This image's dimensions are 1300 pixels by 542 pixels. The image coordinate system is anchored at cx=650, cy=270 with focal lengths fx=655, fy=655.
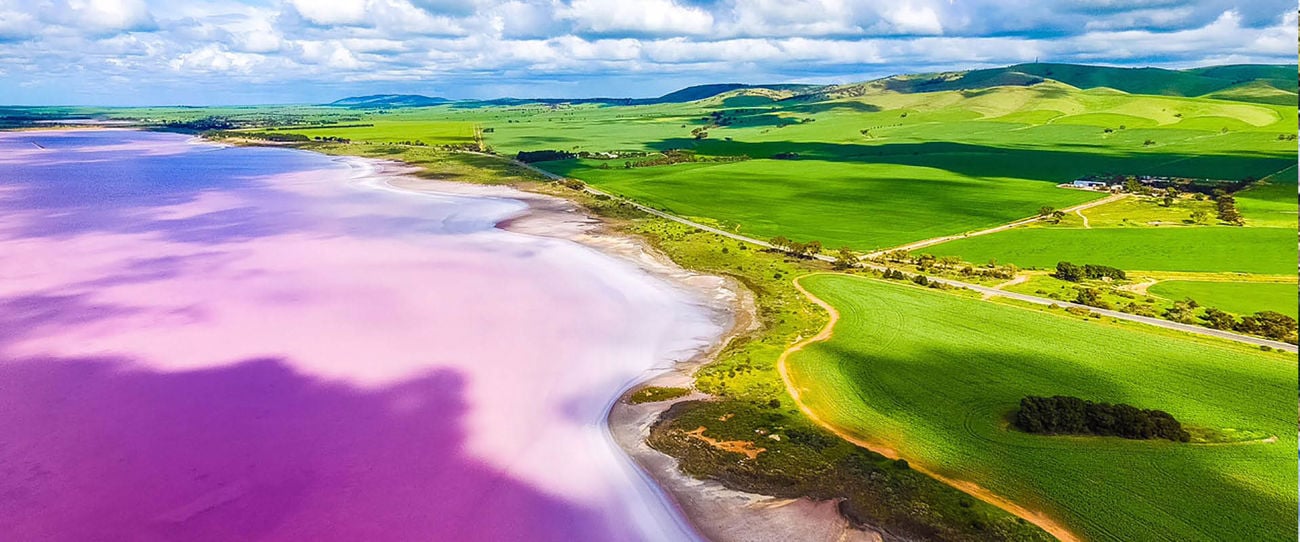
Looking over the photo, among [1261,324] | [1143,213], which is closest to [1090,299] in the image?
[1261,324]

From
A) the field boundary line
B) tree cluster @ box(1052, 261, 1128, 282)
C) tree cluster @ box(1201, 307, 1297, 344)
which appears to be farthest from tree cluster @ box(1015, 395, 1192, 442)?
tree cluster @ box(1052, 261, 1128, 282)

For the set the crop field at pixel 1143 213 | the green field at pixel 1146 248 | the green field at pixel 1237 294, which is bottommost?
the green field at pixel 1237 294

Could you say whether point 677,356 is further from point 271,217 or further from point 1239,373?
point 271,217

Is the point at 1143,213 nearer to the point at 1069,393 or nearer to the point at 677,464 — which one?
the point at 1069,393

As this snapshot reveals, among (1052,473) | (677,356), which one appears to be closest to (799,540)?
(1052,473)

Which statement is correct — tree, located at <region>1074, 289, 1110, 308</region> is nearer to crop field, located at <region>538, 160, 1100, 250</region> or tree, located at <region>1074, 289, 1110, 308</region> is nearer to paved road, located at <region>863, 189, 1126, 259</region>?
paved road, located at <region>863, 189, 1126, 259</region>

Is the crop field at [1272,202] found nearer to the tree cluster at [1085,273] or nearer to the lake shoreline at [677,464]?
the tree cluster at [1085,273]

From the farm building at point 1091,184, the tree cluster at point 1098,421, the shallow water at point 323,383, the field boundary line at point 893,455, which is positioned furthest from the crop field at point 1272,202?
the shallow water at point 323,383
